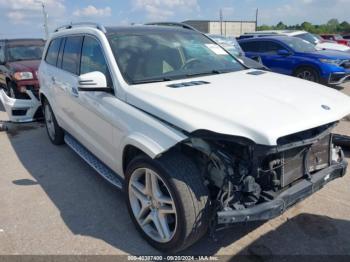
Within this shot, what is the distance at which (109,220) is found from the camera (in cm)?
361

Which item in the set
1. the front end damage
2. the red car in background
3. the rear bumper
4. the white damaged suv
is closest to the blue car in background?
the white damaged suv

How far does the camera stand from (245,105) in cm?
281

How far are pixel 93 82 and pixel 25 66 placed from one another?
628 cm

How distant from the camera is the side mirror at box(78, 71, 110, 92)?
333cm

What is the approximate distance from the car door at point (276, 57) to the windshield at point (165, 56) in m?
6.48

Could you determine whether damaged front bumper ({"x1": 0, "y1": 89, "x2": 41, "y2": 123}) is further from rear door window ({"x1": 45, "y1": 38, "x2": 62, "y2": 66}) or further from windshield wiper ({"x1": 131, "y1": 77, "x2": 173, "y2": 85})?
windshield wiper ({"x1": 131, "y1": 77, "x2": 173, "y2": 85})

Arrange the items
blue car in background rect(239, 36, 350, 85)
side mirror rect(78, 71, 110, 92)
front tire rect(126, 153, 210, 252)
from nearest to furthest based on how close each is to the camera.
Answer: front tire rect(126, 153, 210, 252) → side mirror rect(78, 71, 110, 92) → blue car in background rect(239, 36, 350, 85)

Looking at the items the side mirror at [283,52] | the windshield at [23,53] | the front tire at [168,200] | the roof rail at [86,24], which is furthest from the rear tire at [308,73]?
the front tire at [168,200]

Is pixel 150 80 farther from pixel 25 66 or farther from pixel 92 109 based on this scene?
pixel 25 66

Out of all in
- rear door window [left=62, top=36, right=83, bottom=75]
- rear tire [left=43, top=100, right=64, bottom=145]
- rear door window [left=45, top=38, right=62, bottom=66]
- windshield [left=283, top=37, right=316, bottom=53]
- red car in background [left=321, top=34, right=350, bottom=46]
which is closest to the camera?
rear door window [left=62, top=36, right=83, bottom=75]

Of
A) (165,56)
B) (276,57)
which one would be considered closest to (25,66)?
(165,56)

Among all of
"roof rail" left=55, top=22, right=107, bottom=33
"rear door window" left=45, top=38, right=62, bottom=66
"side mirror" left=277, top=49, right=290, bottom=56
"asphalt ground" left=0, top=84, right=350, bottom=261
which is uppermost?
"roof rail" left=55, top=22, right=107, bottom=33

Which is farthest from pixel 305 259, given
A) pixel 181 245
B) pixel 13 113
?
pixel 13 113

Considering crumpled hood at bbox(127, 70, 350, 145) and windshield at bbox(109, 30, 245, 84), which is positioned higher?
windshield at bbox(109, 30, 245, 84)
